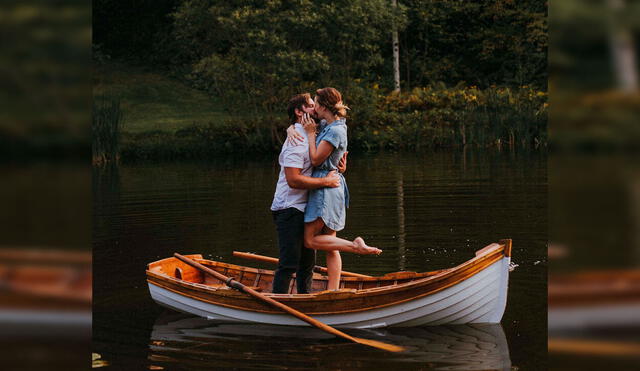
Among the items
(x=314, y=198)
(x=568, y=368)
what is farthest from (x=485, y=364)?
(x=568, y=368)

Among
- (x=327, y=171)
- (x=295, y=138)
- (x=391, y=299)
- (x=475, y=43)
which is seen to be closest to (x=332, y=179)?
(x=327, y=171)

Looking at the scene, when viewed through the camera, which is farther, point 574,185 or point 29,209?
point 574,185

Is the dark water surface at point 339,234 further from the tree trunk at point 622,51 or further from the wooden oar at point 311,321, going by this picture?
the tree trunk at point 622,51

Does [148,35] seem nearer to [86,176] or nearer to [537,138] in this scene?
[537,138]

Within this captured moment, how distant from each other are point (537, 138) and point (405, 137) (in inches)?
102

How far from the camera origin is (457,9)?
1925 cm

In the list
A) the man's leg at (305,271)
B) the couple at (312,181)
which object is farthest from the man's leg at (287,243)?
the man's leg at (305,271)

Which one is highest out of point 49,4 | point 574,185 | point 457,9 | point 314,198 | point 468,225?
point 457,9

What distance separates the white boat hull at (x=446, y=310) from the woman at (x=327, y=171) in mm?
396

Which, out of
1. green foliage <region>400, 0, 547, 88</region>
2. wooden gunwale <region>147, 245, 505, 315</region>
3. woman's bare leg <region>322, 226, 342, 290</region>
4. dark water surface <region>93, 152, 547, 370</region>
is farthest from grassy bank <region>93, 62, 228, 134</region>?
woman's bare leg <region>322, 226, 342, 290</region>

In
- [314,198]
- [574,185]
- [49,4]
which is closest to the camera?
[49,4]

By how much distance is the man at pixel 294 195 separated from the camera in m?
5.13

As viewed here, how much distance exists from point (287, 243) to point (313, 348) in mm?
633

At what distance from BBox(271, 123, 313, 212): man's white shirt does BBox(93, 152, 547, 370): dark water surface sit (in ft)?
2.53
